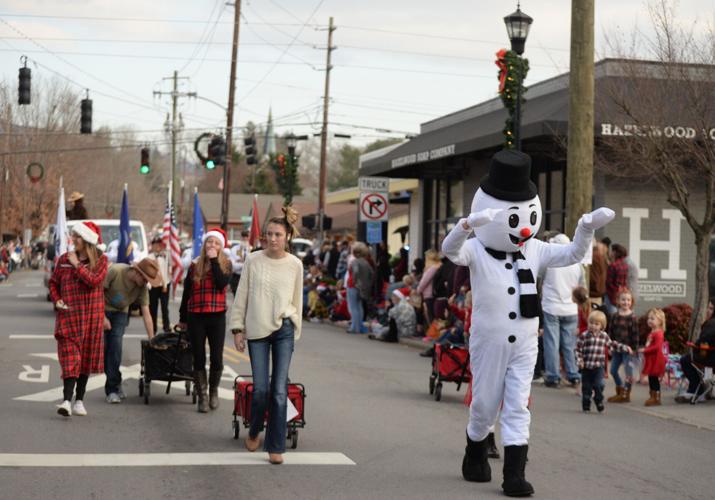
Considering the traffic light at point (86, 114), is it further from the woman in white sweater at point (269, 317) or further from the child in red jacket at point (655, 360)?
the woman in white sweater at point (269, 317)

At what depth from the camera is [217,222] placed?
105812 millimetres

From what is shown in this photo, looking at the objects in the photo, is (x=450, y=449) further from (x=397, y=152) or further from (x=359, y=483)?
(x=397, y=152)

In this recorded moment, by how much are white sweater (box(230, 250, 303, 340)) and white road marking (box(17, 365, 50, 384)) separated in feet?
19.2

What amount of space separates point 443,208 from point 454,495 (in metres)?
25.9

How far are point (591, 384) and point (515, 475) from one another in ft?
17.1

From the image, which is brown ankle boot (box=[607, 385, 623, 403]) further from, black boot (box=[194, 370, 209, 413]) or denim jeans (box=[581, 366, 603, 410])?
black boot (box=[194, 370, 209, 413])

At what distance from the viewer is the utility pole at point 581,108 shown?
16.6 metres

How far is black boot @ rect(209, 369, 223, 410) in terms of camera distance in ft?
40.8

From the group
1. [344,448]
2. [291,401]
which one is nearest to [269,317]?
[291,401]

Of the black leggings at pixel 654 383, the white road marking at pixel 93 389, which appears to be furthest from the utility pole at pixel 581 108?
the white road marking at pixel 93 389

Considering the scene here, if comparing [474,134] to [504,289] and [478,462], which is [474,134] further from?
[478,462]

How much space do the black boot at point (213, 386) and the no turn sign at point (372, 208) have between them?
1599 centimetres

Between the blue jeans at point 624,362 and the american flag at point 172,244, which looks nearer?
the blue jeans at point 624,362

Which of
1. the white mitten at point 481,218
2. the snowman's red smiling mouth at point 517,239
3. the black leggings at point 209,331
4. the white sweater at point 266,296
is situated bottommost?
the black leggings at point 209,331
